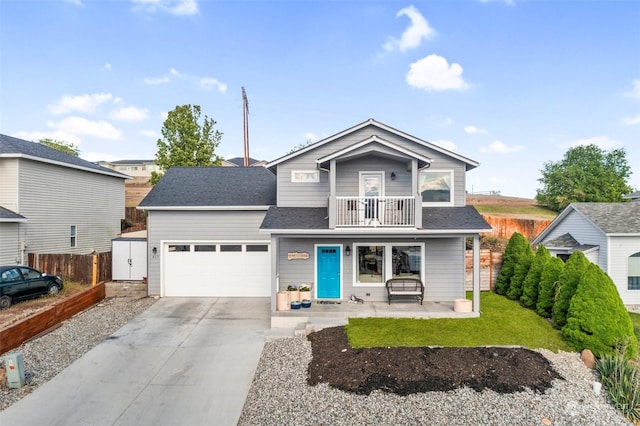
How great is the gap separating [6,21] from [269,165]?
35.4 ft

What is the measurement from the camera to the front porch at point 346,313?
973 centimetres

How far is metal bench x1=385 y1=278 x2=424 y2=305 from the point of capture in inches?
431

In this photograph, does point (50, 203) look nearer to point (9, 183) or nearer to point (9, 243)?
point (9, 183)

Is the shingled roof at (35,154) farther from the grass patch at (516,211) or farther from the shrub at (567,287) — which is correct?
the grass patch at (516,211)

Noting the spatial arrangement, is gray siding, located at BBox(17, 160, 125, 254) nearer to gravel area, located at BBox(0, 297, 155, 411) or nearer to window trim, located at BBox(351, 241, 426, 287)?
gravel area, located at BBox(0, 297, 155, 411)

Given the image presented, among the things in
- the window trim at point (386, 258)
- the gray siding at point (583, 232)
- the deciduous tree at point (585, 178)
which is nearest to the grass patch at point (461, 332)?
the window trim at point (386, 258)

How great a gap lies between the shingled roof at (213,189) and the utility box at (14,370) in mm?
7296

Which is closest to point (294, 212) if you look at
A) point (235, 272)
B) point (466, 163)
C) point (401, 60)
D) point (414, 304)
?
point (235, 272)

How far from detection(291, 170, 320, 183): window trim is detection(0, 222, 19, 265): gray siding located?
1178cm

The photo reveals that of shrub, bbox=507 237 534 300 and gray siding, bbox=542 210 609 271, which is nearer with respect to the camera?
shrub, bbox=507 237 534 300

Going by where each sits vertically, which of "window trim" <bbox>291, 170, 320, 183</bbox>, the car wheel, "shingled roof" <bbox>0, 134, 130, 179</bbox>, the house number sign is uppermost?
"shingled roof" <bbox>0, 134, 130, 179</bbox>

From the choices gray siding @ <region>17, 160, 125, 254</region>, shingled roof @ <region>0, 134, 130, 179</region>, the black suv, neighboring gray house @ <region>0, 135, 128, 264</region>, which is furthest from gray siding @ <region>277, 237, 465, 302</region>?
shingled roof @ <region>0, 134, 130, 179</region>

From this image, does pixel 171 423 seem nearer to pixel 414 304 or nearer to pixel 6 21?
pixel 414 304

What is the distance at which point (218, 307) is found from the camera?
11773 mm
